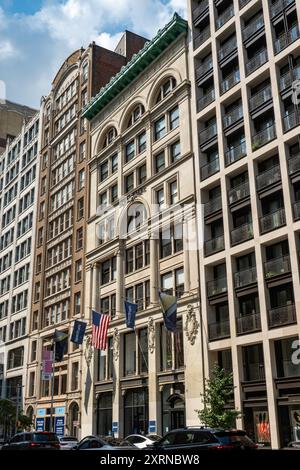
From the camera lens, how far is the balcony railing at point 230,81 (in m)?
40.2

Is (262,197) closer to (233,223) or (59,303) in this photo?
(233,223)

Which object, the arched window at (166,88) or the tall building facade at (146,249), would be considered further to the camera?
the arched window at (166,88)

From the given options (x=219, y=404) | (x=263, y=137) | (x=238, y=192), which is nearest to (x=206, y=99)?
(x=263, y=137)

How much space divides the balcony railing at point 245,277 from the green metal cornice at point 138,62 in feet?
78.5

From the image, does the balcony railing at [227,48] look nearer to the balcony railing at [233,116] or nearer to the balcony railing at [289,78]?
the balcony railing at [233,116]

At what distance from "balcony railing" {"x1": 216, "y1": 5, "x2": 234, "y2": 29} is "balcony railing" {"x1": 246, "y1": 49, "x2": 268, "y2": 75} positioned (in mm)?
5238

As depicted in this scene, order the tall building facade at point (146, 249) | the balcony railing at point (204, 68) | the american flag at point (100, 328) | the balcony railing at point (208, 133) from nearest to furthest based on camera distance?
the tall building facade at point (146, 249) → the american flag at point (100, 328) → the balcony railing at point (208, 133) → the balcony railing at point (204, 68)

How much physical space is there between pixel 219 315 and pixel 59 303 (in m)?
27.6

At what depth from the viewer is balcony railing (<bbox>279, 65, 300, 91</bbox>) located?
115 feet

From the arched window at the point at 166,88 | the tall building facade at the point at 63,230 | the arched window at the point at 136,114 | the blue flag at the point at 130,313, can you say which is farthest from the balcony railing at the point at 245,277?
the tall building facade at the point at 63,230

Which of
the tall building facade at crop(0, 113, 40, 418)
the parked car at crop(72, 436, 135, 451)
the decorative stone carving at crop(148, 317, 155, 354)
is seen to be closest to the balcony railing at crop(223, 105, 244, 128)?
the decorative stone carving at crop(148, 317, 155, 354)

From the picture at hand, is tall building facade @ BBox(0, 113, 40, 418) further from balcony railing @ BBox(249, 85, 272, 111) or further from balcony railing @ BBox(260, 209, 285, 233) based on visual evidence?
balcony railing @ BBox(249, 85, 272, 111)

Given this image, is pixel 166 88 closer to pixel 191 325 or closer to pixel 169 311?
pixel 191 325

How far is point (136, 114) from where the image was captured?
175ft
